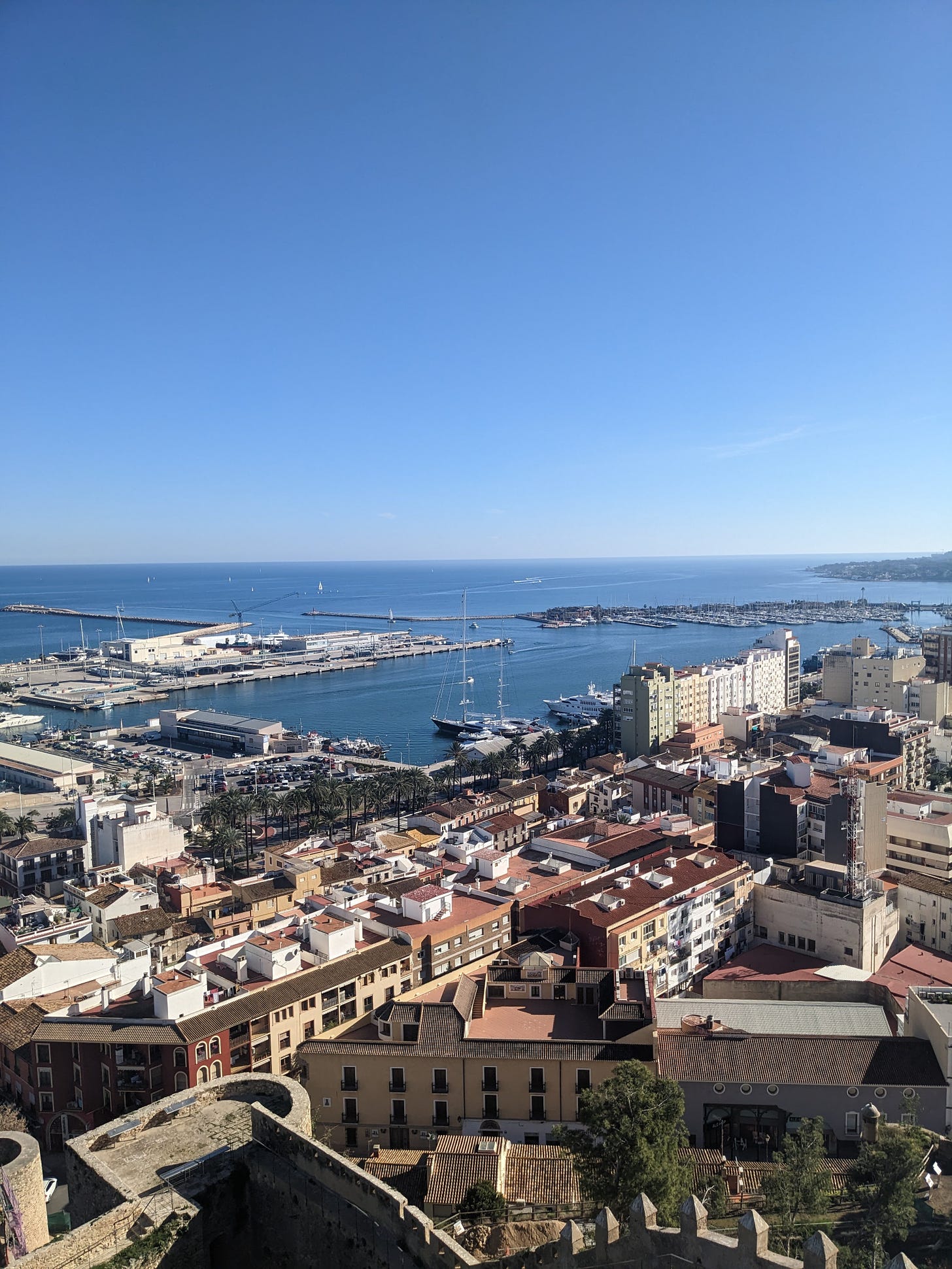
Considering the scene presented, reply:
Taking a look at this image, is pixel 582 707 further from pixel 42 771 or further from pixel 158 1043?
pixel 158 1043

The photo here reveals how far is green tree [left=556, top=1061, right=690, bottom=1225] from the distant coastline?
100 meters

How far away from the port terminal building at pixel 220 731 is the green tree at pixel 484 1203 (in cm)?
2349

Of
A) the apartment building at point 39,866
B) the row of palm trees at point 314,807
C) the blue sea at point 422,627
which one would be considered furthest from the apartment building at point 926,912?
the blue sea at point 422,627

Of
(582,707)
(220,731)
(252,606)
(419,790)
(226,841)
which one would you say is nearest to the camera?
(226,841)

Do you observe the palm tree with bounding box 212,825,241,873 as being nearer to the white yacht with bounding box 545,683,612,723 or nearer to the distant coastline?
the white yacht with bounding box 545,683,612,723

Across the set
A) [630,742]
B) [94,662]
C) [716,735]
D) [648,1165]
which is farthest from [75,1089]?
[94,662]

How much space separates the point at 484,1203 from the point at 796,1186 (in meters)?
1.84

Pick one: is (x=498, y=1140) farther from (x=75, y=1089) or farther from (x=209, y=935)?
(x=209, y=935)

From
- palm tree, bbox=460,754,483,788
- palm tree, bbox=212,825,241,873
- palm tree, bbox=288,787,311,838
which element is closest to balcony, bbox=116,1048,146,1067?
palm tree, bbox=212,825,241,873

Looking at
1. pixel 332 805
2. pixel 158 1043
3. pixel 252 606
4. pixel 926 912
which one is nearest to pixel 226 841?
pixel 332 805

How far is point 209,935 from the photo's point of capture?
10.9 metres

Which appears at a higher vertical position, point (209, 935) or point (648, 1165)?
point (648, 1165)

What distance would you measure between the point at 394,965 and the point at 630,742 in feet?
53.9

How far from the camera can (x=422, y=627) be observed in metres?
65.7
